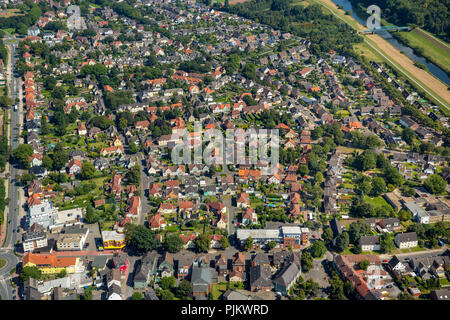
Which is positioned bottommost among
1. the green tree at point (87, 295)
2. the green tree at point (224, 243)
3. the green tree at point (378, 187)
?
the green tree at point (87, 295)

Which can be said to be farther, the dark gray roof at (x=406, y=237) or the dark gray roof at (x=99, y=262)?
the dark gray roof at (x=406, y=237)

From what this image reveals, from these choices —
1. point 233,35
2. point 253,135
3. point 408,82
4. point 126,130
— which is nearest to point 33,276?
point 126,130

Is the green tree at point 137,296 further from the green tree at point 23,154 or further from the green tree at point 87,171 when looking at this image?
the green tree at point 23,154

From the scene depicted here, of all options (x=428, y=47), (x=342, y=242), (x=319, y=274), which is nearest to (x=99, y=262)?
(x=319, y=274)

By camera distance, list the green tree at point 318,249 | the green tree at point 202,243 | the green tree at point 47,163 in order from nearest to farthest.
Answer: the green tree at point 318,249
the green tree at point 202,243
the green tree at point 47,163

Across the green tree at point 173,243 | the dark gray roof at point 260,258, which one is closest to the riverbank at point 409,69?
the dark gray roof at point 260,258

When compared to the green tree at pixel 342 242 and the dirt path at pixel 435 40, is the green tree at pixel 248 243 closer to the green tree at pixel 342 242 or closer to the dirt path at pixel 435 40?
the green tree at pixel 342 242

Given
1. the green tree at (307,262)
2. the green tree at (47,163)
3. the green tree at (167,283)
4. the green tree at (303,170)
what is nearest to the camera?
the green tree at (167,283)

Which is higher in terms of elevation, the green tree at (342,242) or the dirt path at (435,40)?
the dirt path at (435,40)
